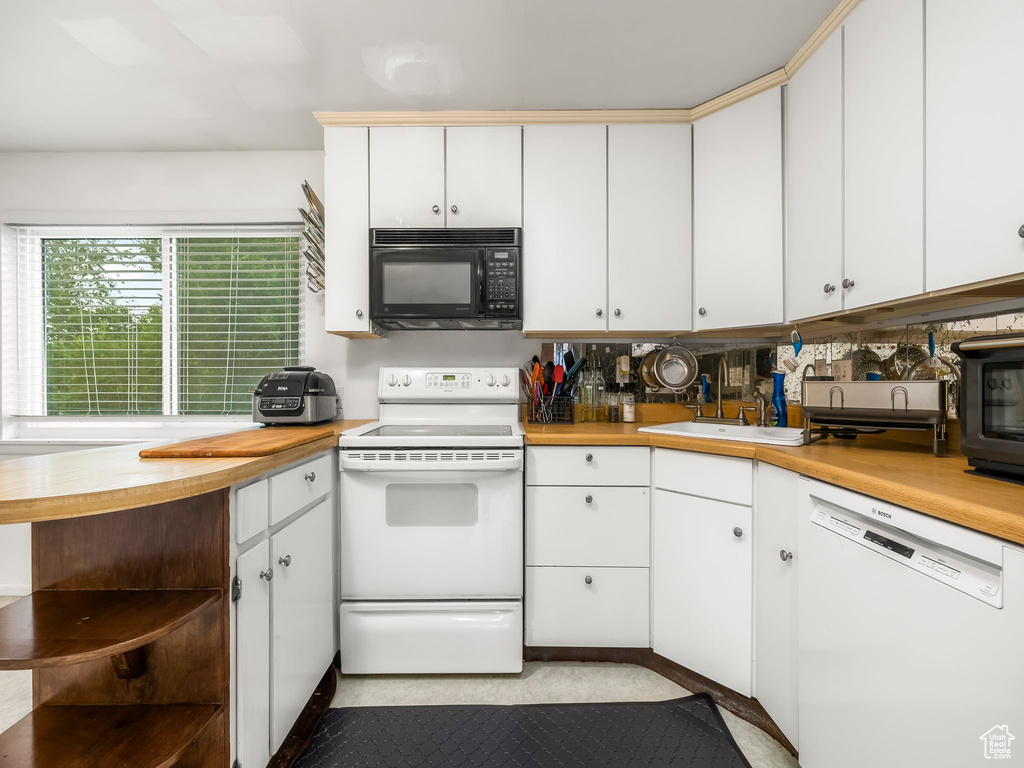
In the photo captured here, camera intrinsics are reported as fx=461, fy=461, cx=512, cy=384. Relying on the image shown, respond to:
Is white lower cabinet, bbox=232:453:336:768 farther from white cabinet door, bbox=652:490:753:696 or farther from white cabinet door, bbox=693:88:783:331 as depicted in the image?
white cabinet door, bbox=693:88:783:331

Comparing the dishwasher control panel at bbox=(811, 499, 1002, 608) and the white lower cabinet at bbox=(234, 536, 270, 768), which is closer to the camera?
the dishwasher control panel at bbox=(811, 499, 1002, 608)

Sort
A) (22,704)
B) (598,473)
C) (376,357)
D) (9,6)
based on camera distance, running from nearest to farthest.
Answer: (9,6) < (22,704) < (598,473) < (376,357)

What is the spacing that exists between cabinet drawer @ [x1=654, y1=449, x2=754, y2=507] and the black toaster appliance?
1514 millimetres

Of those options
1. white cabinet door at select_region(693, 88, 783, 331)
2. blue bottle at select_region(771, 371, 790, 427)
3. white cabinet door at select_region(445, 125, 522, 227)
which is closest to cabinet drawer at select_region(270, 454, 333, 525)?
white cabinet door at select_region(445, 125, 522, 227)

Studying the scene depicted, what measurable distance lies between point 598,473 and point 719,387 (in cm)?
81

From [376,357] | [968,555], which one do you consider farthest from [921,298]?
[376,357]

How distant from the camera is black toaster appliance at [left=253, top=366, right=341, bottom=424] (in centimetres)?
206

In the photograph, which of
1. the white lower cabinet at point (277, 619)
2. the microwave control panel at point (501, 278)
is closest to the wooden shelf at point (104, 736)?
the white lower cabinet at point (277, 619)

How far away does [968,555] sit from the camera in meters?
0.82

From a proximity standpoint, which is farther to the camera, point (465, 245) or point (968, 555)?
point (465, 245)

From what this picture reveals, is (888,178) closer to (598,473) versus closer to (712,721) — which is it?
(598,473)

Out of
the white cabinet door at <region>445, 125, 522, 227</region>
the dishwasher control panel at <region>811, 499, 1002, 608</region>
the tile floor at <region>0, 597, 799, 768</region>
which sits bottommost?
the tile floor at <region>0, 597, 799, 768</region>

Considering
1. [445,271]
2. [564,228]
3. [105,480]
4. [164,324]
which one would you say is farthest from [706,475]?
[164,324]

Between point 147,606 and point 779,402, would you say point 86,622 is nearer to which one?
point 147,606
